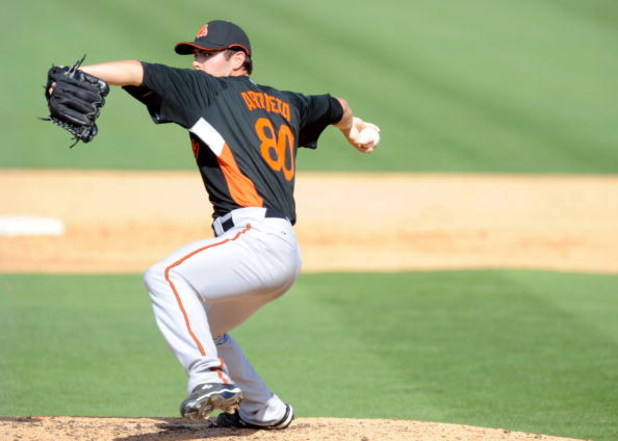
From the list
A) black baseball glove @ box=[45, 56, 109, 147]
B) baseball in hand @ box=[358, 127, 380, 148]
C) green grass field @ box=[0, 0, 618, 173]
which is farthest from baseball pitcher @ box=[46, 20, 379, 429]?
green grass field @ box=[0, 0, 618, 173]

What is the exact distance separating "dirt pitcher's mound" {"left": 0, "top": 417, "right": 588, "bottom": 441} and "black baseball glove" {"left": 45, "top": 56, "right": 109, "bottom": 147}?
1.57 metres

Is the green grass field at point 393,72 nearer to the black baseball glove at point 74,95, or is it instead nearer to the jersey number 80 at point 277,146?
the jersey number 80 at point 277,146

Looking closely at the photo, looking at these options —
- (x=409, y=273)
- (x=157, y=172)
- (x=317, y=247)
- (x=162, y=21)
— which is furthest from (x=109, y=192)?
(x=162, y=21)

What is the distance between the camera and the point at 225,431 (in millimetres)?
5328

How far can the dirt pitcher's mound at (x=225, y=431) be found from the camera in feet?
16.7

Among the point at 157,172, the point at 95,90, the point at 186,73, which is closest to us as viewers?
the point at 95,90

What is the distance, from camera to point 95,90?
4371 mm

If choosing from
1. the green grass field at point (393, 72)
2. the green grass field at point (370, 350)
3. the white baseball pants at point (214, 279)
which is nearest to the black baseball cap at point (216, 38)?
the white baseball pants at point (214, 279)

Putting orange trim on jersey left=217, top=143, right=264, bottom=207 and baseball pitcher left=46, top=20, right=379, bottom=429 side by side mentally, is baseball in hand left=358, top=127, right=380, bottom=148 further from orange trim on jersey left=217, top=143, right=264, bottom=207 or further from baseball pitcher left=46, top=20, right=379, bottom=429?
orange trim on jersey left=217, top=143, right=264, bottom=207

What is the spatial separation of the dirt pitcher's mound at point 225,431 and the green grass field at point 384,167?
2.54 ft

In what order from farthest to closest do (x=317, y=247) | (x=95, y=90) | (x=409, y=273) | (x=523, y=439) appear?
(x=317, y=247), (x=409, y=273), (x=523, y=439), (x=95, y=90)

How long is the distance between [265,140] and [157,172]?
10.7 meters

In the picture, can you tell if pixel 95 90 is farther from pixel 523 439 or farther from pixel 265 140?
pixel 523 439

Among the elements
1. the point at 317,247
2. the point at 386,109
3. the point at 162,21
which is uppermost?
the point at 162,21
